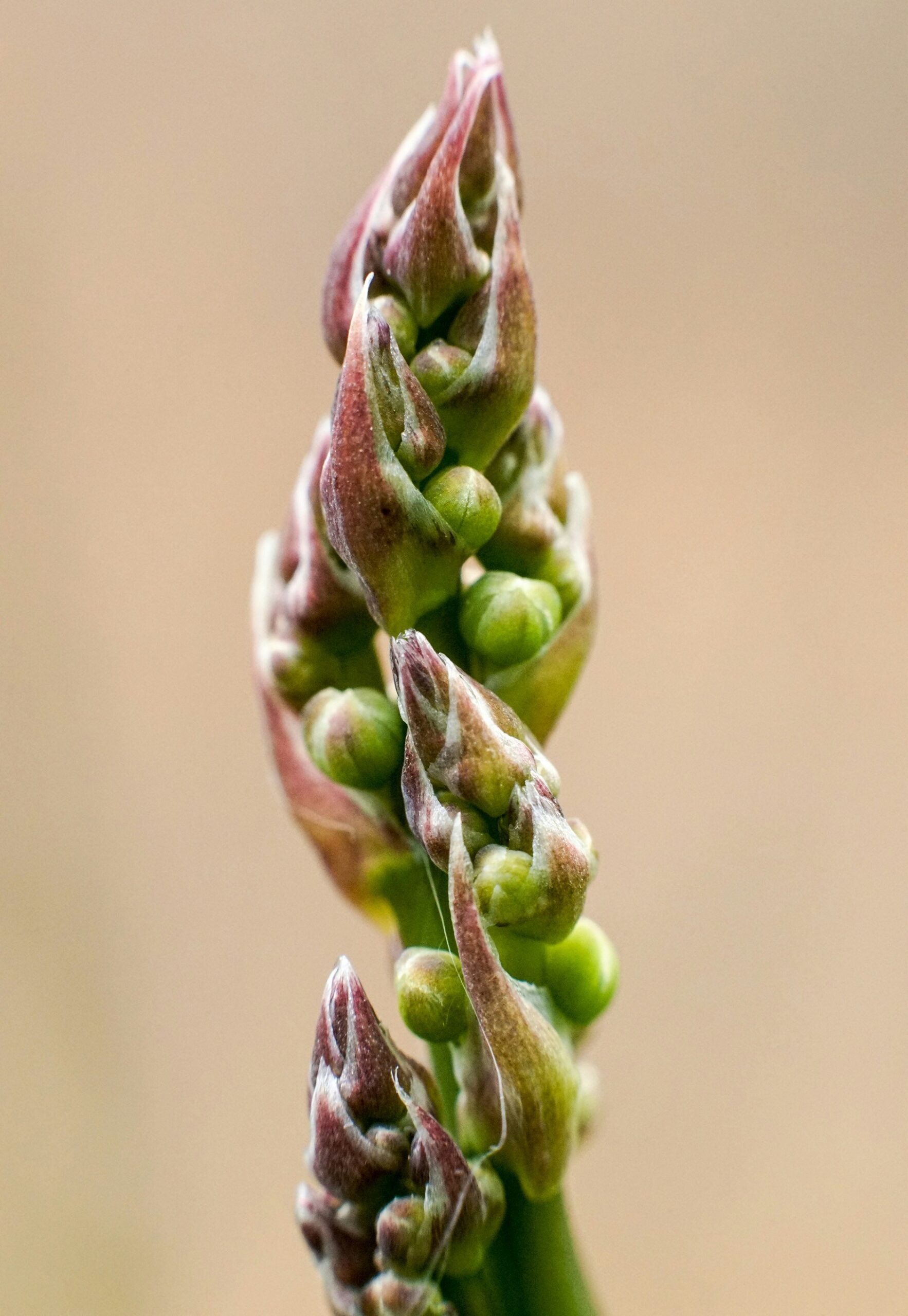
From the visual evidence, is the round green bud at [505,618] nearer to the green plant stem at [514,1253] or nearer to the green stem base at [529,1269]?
the green plant stem at [514,1253]

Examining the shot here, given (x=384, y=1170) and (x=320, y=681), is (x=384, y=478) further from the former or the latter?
(x=384, y=1170)

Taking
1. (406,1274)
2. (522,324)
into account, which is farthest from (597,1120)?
(522,324)

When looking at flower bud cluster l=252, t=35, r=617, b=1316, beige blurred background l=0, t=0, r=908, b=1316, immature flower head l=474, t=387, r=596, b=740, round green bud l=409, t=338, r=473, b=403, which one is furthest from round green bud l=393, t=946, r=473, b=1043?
beige blurred background l=0, t=0, r=908, b=1316

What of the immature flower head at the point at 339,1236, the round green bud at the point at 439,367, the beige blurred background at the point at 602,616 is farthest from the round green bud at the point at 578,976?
the beige blurred background at the point at 602,616

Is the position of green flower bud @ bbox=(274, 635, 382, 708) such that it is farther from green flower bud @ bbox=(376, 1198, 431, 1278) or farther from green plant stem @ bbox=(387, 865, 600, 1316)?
green flower bud @ bbox=(376, 1198, 431, 1278)

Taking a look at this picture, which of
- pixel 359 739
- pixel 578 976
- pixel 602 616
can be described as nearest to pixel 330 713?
pixel 359 739
